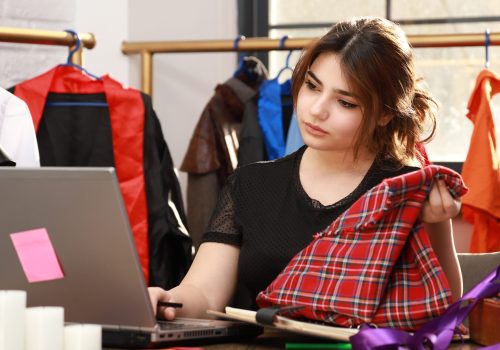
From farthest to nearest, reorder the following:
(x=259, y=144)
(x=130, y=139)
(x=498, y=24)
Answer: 1. (x=498, y=24)
2. (x=259, y=144)
3. (x=130, y=139)

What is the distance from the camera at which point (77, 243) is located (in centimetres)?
133

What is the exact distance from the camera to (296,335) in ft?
5.01

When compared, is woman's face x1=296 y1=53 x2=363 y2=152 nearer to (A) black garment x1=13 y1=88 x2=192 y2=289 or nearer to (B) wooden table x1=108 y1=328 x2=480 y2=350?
(B) wooden table x1=108 y1=328 x2=480 y2=350

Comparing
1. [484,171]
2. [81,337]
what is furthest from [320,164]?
[484,171]

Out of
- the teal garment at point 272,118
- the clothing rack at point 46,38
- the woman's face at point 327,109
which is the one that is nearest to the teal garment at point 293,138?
the teal garment at point 272,118

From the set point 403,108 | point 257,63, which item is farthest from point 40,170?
point 257,63

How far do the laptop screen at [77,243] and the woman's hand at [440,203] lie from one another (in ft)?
1.43

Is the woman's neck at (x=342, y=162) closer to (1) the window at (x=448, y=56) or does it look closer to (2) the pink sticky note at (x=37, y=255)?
(2) the pink sticky note at (x=37, y=255)

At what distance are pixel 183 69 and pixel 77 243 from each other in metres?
2.29

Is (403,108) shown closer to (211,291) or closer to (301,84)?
(301,84)

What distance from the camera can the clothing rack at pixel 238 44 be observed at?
9.39ft

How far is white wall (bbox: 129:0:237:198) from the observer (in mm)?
3512

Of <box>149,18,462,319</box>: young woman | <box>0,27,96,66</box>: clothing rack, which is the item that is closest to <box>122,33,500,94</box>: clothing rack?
<box>0,27,96,66</box>: clothing rack

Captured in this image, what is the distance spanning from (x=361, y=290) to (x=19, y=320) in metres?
0.51
